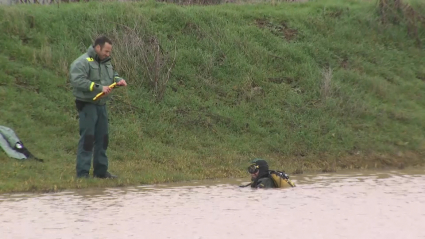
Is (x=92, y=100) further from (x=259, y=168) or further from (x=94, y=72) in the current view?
(x=259, y=168)

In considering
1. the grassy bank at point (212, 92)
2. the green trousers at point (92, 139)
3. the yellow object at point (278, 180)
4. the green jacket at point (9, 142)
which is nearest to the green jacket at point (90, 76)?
the green trousers at point (92, 139)

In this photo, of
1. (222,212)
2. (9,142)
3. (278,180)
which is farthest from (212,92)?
(222,212)

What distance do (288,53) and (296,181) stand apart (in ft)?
20.1

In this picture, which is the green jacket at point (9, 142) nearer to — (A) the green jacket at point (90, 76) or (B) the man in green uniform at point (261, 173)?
(A) the green jacket at point (90, 76)

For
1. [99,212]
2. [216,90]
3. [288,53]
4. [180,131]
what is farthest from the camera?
[288,53]

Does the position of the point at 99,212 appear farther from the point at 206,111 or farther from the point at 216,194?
the point at 206,111

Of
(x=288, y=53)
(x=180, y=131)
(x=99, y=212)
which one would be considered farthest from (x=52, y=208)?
(x=288, y=53)

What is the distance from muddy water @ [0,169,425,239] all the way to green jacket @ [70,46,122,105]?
1.35 meters

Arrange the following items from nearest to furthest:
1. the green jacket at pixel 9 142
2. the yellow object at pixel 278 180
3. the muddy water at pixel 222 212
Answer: the muddy water at pixel 222 212 < the yellow object at pixel 278 180 < the green jacket at pixel 9 142

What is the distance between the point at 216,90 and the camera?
53.0 ft

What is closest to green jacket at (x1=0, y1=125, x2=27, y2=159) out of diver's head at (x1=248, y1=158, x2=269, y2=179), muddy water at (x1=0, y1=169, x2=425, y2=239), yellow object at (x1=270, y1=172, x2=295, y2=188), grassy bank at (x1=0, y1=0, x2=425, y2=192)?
grassy bank at (x1=0, y1=0, x2=425, y2=192)

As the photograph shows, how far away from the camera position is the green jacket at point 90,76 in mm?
11125

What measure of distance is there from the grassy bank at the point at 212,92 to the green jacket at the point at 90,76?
120 centimetres

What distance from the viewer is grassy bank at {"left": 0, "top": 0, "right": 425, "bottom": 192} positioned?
43.7ft
